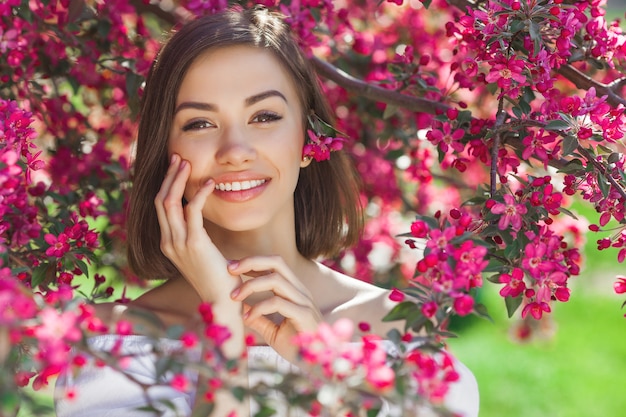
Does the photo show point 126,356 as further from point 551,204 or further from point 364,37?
point 364,37

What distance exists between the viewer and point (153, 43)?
119 inches

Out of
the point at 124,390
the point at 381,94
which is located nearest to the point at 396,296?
the point at 124,390

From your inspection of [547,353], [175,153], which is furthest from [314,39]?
[547,353]

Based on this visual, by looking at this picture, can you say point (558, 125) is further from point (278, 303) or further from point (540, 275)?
point (278, 303)

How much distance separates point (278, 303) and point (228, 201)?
37cm

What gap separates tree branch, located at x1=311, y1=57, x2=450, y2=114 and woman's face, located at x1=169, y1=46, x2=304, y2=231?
45cm

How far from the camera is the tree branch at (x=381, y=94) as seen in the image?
2316 millimetres

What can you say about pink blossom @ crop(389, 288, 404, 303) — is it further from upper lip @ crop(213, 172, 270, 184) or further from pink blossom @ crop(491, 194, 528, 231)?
upper lip @ crop(213, 172, 270, 184)

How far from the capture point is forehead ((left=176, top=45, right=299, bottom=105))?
198cm

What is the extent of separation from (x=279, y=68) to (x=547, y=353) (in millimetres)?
3708

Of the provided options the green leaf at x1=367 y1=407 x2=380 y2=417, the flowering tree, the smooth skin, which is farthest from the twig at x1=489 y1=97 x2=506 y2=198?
the green leaf at x1=367 y1=407 x2=380 y2=417

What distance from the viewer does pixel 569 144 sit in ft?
5.86

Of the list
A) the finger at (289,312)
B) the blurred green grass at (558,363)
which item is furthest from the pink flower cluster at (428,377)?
the blurred green grass at (558,363)

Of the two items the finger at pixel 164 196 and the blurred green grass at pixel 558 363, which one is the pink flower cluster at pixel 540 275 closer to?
the finger at pixel 164 196
